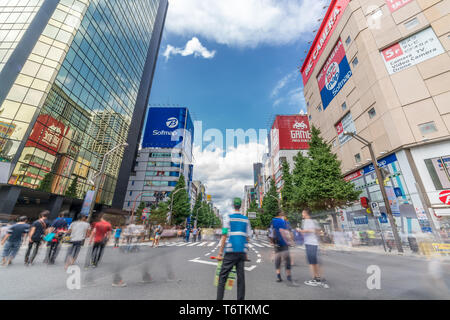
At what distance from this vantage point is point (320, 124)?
2966 centimetres

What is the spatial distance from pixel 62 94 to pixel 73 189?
1213cm

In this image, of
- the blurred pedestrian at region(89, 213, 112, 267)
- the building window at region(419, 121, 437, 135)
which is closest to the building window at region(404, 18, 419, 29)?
the building window at region(419, 121, 437, 135)

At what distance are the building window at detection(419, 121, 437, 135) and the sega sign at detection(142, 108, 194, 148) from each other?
52255 millimetres

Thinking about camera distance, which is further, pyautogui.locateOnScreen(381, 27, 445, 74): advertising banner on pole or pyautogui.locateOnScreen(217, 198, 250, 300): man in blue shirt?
pyautogui.locateOnScreen(381, 27, 445, 74): advertising banner on pole

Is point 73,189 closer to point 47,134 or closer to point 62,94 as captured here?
point 47,134

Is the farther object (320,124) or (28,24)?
(320,124)

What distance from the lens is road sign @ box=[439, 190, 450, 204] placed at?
44.4 feet

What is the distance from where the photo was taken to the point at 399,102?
16.4m

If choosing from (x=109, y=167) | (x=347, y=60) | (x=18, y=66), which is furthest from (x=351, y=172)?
→ (x=18, y=66)

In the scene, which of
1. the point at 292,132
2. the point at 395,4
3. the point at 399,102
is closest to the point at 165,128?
the point at 292,132

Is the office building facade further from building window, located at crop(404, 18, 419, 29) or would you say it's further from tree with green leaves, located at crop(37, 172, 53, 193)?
tree with green leaves, located at crop(37, 172, 53, 193)

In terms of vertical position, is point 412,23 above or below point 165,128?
below

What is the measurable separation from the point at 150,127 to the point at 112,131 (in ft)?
87.4
